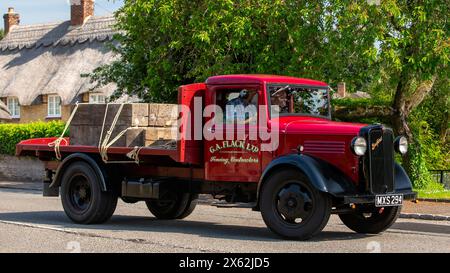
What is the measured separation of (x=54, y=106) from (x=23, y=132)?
10.9 m

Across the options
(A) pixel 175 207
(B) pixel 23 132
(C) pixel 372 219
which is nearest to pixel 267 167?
(C) pixel 372 219

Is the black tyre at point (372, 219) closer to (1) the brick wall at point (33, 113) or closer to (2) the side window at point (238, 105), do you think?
(2) the side window at point (238, 105)

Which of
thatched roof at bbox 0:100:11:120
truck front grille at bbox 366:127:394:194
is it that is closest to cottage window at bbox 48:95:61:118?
thatched roof at bbox 0:100:11:120

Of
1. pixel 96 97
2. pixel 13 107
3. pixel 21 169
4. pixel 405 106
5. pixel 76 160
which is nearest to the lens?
pixel 76 160

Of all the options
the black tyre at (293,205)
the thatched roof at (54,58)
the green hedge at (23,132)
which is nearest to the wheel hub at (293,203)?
the black tyre at (293,205)

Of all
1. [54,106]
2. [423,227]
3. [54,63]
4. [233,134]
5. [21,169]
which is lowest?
[423,227]

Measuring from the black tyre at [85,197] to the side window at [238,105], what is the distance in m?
2.44

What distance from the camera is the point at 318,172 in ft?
34.8

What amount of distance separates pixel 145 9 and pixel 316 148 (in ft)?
38.7

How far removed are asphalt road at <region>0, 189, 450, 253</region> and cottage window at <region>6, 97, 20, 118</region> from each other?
94.7 feet

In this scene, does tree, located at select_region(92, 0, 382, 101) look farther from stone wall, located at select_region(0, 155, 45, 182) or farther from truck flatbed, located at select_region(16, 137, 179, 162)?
stone wall, located at select_region(0, 155, 45, 182)

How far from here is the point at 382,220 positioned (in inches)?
465

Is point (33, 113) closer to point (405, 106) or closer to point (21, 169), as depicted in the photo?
point (21, 169)
